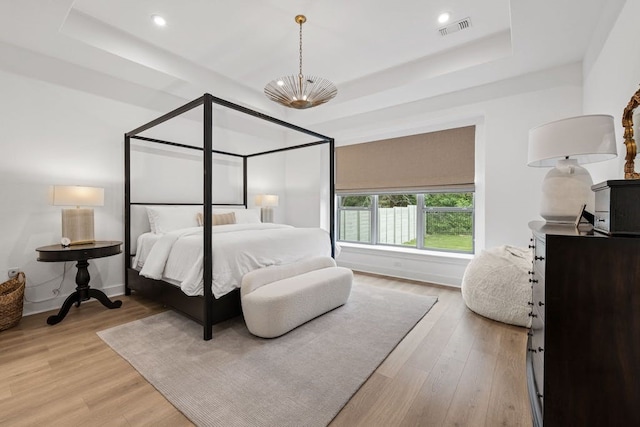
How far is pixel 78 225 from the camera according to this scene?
2.81 m

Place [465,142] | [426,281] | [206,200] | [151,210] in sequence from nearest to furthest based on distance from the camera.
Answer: [206,200] → [151,210] → [465,142] → [426,281]

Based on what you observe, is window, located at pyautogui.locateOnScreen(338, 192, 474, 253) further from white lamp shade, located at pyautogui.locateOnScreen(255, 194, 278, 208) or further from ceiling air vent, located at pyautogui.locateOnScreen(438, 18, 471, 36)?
ceiling air vent, located at pyautogui.locateOnScreen(438, 18, 471, 36)

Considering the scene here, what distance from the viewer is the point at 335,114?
4.59 meters

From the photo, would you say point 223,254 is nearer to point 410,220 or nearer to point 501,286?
point 501,286

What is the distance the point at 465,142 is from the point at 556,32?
1.48m

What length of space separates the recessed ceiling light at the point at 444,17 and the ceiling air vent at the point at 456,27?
0.35 ft

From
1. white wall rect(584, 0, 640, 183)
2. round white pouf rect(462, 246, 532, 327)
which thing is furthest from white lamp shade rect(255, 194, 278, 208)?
white wall rect(584, 0, 640, 183)

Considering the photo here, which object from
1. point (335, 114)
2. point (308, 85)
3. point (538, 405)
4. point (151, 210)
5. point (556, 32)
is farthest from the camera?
point (335, 114)

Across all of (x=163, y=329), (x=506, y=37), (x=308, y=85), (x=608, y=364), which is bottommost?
(x=163, y=329)

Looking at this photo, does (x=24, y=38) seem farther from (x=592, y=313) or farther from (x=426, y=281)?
(x=426, y=281)

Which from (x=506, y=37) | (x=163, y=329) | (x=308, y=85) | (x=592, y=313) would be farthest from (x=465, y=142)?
(x=163, y=329)

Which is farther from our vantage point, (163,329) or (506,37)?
(506,37)

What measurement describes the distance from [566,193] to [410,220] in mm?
2829

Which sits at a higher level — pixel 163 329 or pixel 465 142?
pixel 465 142
